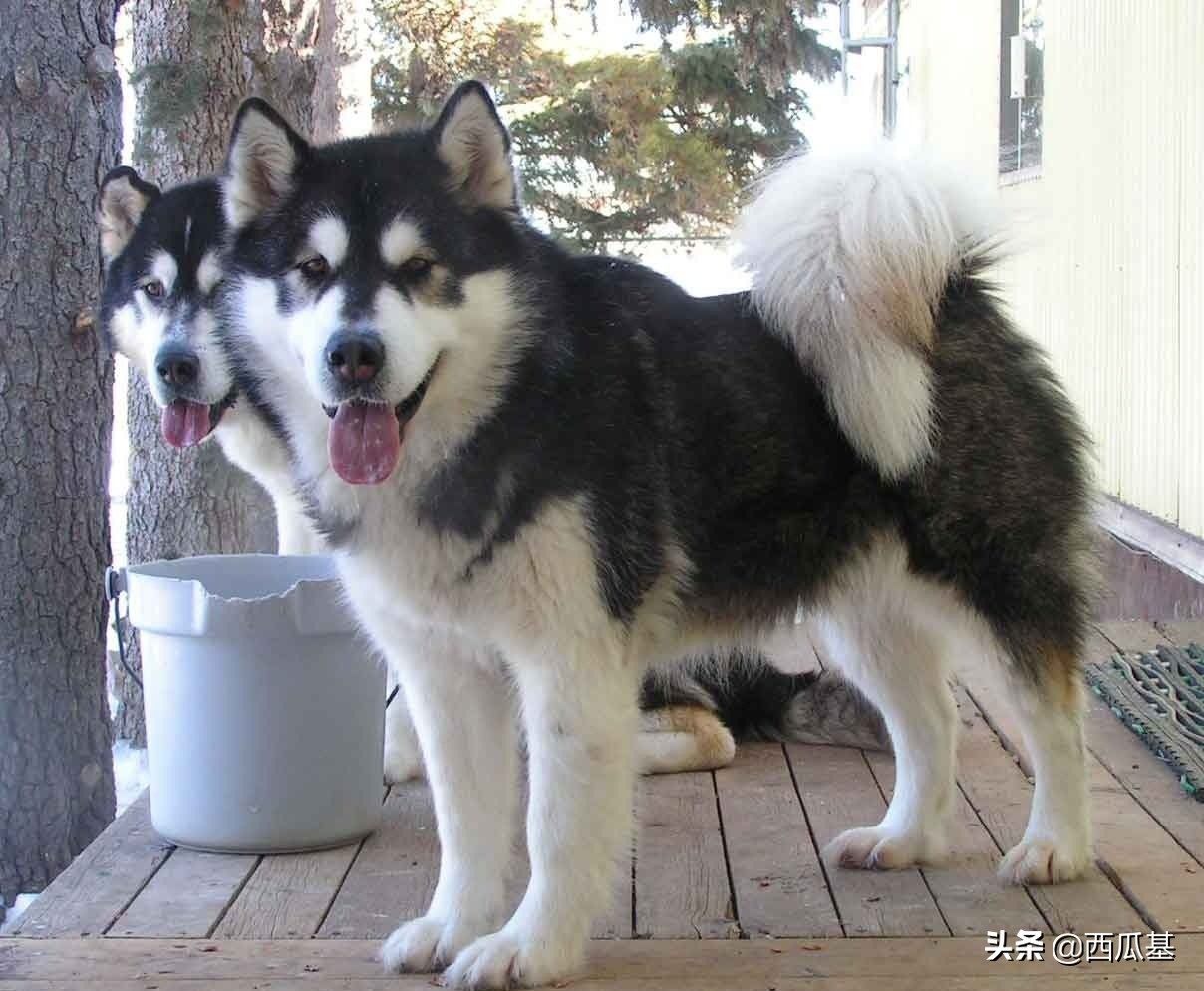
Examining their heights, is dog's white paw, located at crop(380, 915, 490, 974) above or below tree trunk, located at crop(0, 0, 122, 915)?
below

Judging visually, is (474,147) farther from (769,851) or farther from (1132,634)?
(1132,634)

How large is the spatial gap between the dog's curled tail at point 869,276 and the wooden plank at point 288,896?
1401 millimetres

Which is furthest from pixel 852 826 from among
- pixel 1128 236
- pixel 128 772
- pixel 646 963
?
pixel 1128 236

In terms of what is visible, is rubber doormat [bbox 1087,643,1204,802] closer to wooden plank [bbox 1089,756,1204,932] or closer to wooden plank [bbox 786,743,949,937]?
wooden plank [bbox 1089,756,1204,932]

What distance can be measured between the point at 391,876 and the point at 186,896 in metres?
0.42

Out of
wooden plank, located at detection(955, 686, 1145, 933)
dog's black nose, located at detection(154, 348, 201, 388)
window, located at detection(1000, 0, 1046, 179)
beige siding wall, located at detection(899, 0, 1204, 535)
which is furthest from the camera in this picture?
window, located at detection(1000, 0, 1046, 179)

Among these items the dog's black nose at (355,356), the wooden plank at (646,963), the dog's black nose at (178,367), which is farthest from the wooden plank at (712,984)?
the dog's black nose at (178,367)

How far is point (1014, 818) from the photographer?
3414mm

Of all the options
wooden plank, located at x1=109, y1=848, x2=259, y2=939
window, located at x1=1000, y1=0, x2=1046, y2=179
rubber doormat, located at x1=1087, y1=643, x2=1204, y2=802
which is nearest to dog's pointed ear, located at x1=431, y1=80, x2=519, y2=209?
wooden plank, located at x1=109, y1=848, x2=259, y2=939

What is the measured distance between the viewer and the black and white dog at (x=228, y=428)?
3463 mm

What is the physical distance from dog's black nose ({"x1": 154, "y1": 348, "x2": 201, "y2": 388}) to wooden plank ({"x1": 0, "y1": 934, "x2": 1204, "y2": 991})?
1.31 metres

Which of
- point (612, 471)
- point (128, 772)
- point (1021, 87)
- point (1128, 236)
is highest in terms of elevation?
point (1021, 87)

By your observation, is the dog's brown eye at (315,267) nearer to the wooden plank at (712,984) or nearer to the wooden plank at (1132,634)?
the wooden plank at (712,984)

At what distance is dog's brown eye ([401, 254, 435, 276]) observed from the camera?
7.86 ft
